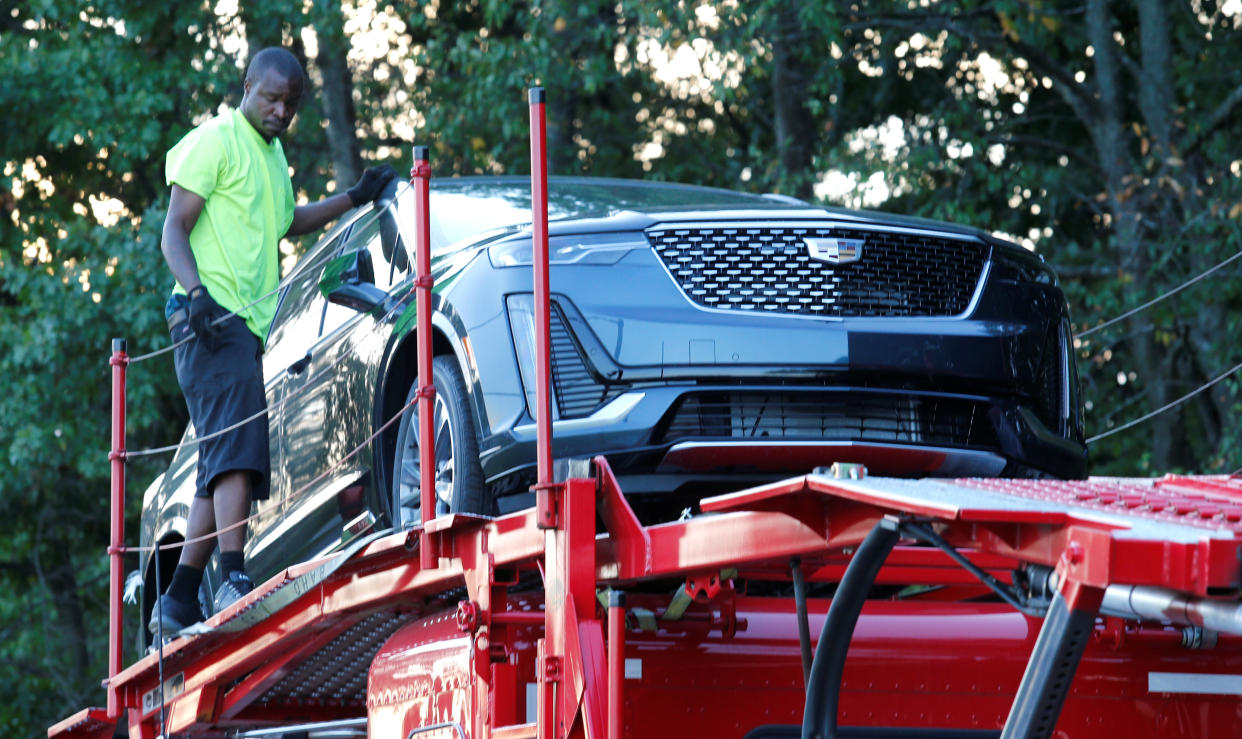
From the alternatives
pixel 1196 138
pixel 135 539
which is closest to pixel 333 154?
pixel 135 539

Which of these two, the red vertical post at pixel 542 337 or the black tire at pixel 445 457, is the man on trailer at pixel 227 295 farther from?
the red vertical post at pixel 542 337

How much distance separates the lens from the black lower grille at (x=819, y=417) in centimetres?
387

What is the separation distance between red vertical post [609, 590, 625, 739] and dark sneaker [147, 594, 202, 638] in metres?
2.04

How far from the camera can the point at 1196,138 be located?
12.2 m

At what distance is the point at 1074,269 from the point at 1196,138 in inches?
53.3

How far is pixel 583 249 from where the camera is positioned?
4.01 m

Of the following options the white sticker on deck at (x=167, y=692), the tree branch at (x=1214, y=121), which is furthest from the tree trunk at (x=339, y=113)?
the white sticker on deck at (x=167, y=692)

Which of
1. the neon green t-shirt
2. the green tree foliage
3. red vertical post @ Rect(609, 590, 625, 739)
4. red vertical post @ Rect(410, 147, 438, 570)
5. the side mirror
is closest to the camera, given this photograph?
red vertical post @ Rect(609, 590, 625, 739)

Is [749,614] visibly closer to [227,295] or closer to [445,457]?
[445,457]

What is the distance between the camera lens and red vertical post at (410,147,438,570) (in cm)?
382

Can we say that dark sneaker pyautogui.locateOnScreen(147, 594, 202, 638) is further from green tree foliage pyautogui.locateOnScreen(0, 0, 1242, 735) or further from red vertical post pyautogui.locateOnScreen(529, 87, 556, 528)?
green tree foliage pyautogui.locateOnScreen(0, 0, 1242, 735)

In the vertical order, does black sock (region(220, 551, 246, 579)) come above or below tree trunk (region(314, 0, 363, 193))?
below

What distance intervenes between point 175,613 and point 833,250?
7.71 feet

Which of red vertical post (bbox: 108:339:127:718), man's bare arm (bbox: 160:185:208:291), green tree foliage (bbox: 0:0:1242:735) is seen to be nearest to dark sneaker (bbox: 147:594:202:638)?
red vertical post (bbox: 108:339:127:718)
